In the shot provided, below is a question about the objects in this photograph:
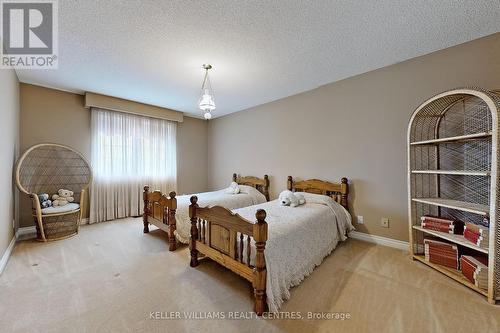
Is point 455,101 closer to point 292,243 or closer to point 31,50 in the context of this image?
point 292,243

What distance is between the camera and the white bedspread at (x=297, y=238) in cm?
173

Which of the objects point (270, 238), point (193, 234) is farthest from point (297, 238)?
point (193, 234)

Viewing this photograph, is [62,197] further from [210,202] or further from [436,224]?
[436,224]

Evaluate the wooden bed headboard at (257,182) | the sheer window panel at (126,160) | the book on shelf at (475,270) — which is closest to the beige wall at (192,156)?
the sheer window panel at (126,160)

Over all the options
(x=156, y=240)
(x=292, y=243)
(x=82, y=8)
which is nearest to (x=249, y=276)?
(x=292, y=243)

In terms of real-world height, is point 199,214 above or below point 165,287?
above

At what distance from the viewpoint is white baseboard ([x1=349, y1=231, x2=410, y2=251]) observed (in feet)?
8.97

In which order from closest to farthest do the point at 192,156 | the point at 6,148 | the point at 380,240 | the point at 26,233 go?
1. the point at 6,148
2. the point at 380,240
3. the point at 26,233
4. the point at 192,156

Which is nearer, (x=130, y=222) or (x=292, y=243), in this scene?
(x=292, y=243)

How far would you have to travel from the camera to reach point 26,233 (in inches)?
130

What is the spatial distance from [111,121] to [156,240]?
271 cm

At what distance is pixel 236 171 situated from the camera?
5.04 meters
